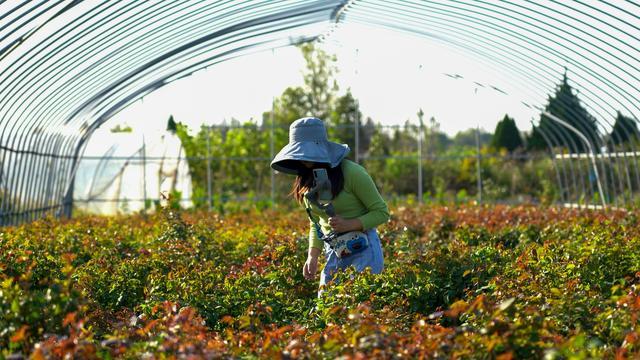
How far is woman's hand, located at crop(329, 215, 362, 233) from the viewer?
18.2 feet

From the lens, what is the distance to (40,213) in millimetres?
16141

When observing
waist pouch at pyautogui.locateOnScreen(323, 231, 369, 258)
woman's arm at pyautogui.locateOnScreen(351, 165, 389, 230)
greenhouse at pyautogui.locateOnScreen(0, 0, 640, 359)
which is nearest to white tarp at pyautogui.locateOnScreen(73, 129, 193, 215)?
greenhouse at pyautogui.locateOnScreen(0, 0, 640, 359)

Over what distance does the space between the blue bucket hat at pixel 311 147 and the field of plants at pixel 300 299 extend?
72 centimetres

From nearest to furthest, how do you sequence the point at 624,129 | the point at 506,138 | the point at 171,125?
the point at 624,129 < the point at 171,125 < the point at 506,138

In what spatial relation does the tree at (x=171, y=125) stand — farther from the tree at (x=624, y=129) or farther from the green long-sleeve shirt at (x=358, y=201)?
the green long-sleeve shirt at (x=358, y=201)

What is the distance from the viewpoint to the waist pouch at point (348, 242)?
567cm

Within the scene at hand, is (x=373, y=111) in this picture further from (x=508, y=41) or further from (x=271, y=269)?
(x=271, y=269)

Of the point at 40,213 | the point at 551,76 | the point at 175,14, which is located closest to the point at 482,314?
the point at 175,14

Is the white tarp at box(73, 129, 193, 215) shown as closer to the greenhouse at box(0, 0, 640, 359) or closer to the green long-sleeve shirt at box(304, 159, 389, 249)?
the greenhouse at box(0, 0, 640, 359)

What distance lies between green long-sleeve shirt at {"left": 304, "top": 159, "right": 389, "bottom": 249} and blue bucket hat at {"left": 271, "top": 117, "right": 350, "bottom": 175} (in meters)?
0.12

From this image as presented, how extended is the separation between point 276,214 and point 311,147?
30.2 ft

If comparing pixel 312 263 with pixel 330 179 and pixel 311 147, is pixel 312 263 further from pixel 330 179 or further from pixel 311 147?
pixel 311 147

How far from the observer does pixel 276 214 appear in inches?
579

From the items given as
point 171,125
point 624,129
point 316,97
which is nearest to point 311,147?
point 624,129
